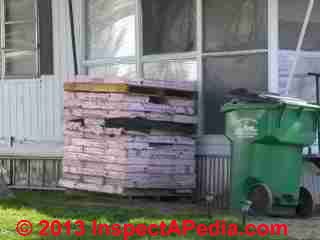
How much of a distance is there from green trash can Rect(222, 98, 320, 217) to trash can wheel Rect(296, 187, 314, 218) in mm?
104

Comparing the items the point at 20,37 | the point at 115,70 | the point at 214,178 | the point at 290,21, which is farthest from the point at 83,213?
the point at 20,37

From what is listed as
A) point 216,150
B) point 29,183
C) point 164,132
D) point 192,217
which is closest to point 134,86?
point 164,132

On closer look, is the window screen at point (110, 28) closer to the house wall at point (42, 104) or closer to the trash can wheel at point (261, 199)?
the house wall at point (42, 104)

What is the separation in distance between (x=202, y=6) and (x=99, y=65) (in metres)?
1.91

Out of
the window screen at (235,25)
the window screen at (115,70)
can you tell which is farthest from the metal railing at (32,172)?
the window screen at (235,25)

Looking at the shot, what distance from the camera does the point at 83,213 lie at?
27.7 feet

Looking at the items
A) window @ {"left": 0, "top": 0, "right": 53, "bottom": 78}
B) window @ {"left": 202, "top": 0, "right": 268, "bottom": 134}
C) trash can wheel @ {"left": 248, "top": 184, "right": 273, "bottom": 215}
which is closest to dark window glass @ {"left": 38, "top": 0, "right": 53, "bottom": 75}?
window @ {"left": 0, "top": 0, "right": 53, "bottom": 78}

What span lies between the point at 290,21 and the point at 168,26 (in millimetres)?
1696

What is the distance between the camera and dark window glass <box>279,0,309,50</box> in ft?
31.7

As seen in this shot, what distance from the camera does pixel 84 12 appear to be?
1132cm

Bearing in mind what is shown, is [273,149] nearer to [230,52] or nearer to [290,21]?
[230,52]

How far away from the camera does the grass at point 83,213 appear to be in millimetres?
7430

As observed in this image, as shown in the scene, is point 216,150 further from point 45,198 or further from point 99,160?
point 45,198

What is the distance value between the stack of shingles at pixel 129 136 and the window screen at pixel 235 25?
2.31ft
